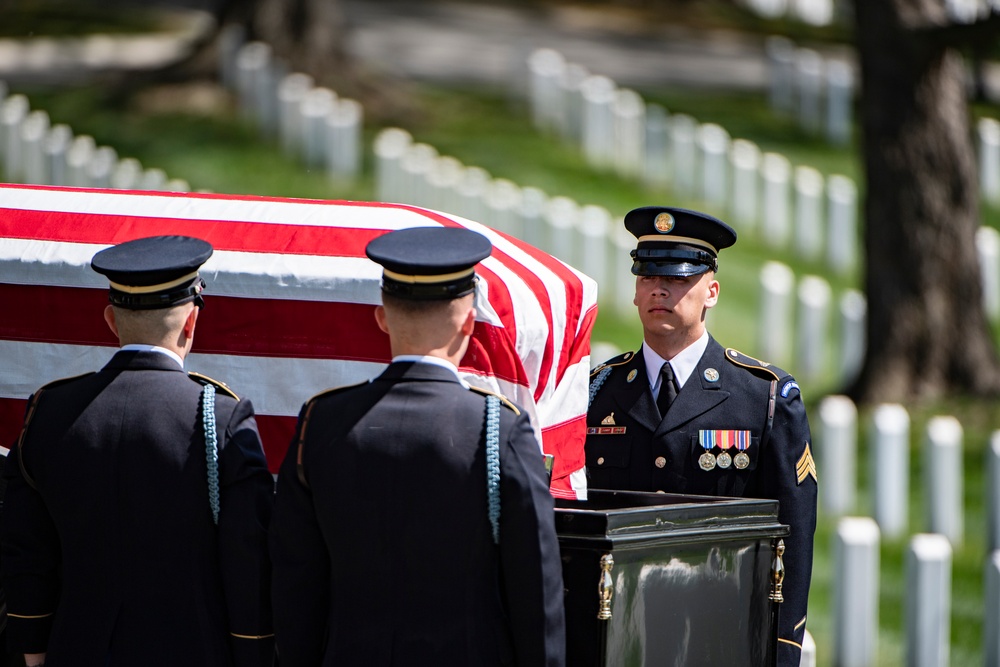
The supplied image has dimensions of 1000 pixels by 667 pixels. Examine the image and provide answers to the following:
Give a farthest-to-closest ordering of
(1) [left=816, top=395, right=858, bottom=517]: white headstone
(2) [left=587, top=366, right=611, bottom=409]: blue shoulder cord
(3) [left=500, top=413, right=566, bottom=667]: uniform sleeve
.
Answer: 1. (1) [left=816, top=395, right=858, bottom=517]: white headstone
2. (2) [left=587, top=366, right=611, bottom=409]: blue shoulder cord
3. (3) [left=500, top=413, right=566, bottom=667]: uniform sleeve

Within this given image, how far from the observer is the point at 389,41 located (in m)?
19.1

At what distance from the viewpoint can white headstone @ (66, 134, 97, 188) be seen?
10.2m

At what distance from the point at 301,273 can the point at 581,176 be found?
901 cm

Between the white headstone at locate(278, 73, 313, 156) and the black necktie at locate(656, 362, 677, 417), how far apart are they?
9000 millimetres

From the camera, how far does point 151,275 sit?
2.96 metres

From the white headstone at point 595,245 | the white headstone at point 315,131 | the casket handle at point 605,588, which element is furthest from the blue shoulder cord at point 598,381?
the white headstone at point 315,131

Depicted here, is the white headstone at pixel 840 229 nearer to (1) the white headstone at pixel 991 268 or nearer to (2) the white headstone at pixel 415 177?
(1) the white headstone at pixel 991 268

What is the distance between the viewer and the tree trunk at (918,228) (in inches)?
334

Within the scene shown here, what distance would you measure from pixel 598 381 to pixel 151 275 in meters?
1.43

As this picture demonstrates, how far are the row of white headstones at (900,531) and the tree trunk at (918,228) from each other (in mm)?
747

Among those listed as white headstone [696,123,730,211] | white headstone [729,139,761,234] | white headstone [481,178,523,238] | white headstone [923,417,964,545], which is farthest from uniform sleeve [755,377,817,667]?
white headstone [696,123,730,211]

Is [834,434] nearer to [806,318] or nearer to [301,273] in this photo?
[806,318]

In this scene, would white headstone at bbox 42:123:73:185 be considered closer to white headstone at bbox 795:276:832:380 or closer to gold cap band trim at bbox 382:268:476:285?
white headstone at bbox 795:276:832:380

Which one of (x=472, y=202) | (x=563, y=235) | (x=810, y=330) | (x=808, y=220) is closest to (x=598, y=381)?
(x=810, y=330)
